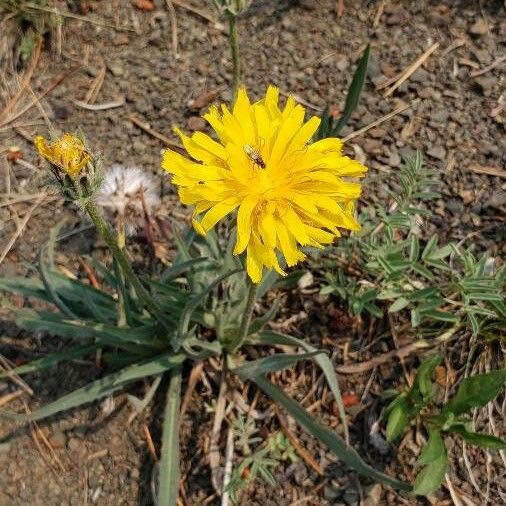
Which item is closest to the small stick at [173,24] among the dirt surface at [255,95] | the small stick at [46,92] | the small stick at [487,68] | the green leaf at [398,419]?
the dirt surface at [255,95]

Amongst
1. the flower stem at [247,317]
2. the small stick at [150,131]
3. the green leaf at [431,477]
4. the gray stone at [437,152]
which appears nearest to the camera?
the flower stem at [247,317]

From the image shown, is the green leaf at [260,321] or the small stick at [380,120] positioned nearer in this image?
the green leaf at [260,321]

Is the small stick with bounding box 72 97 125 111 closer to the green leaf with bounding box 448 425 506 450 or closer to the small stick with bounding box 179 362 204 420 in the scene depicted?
the small stick with bounding box 179 362 204 420

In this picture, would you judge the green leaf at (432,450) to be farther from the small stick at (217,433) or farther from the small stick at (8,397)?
the small stick at (8,397)

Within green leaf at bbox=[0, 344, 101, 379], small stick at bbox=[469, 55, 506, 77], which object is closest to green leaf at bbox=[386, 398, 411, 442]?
green leaf at bbox=[0, 344, 101, 379]

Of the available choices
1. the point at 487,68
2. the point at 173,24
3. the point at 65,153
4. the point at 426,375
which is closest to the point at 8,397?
the point at 65,153

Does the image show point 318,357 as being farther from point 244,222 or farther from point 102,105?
point 102,105

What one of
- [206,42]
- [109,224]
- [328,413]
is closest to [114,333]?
[109,224]
